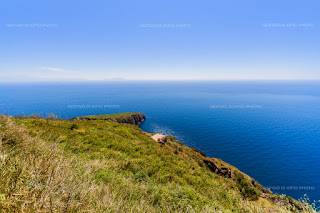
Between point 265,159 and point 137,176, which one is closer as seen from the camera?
point 137,176

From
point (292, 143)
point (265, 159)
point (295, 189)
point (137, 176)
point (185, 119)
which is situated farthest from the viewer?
point (185, 119)

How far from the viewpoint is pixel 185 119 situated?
308 ft

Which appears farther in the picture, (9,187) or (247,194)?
(247,194)

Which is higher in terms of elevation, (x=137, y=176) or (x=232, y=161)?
(x=137, y=176)

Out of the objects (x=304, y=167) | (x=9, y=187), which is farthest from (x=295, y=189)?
(x=9, y=187)

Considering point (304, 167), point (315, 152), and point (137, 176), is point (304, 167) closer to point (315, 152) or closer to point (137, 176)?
point (315, 152)

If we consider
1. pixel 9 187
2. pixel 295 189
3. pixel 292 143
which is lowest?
pixel 295 189

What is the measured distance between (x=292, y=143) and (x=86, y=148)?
87.1 m

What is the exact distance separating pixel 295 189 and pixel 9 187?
2348 inches

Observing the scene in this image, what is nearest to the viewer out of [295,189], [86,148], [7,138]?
[7,138]

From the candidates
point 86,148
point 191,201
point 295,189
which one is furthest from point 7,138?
point 295,189

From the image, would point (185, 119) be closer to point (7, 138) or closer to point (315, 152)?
point (315, 152)

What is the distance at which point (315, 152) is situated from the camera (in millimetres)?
53219

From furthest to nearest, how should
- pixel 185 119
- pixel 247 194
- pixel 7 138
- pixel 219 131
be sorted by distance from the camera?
pixel 185 119
pixel 219 131
pixel 247 194
pixel 7 138
